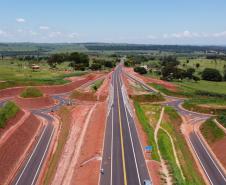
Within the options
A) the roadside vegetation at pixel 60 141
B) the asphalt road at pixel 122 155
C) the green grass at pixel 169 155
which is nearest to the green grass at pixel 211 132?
the green grass at pixel 169 155

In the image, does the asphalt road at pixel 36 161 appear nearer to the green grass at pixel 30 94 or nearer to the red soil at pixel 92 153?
the red soil at pixel 92 153

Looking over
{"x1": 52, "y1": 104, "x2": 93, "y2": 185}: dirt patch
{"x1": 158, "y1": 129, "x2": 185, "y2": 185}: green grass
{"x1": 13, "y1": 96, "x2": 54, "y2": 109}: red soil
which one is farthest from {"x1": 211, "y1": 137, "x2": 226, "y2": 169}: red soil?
{"x1": 13, "y1": 96, "x2": 54, "y2": 109}: red soil

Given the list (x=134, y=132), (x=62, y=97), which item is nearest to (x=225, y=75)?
(x=62, y=97)

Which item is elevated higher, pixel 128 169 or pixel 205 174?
pixel 128 169

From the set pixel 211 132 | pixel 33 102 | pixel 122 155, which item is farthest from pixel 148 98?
pixel 122 155

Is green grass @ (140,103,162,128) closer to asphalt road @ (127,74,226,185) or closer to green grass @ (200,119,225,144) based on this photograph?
asphalt road @ (127,74,226,185)

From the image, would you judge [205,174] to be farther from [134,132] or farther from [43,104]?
[43,104]
